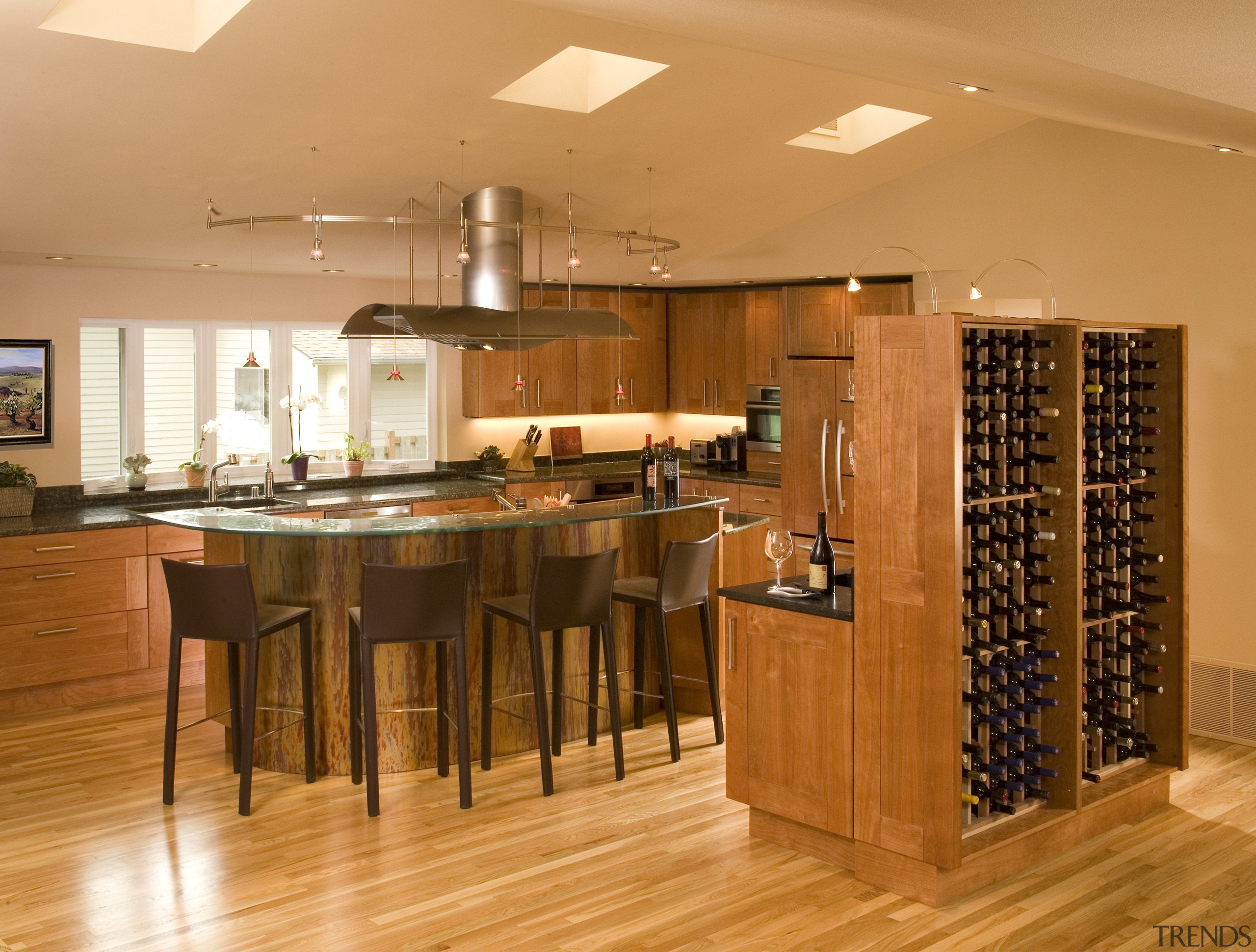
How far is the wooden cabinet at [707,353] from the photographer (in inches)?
326

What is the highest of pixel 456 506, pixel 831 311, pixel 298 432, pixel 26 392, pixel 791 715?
pixel 831 311

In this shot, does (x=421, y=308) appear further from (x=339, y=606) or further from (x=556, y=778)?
(x=556, y=778)

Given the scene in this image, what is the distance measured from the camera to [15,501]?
609 centimetres

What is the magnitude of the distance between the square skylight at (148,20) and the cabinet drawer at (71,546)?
2.87 m

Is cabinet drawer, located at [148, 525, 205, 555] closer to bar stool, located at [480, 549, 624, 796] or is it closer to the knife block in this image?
bar stool, located at [480, 549, 624, 796]

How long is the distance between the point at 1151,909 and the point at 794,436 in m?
4.48

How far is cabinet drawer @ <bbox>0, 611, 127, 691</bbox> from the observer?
5.68 m

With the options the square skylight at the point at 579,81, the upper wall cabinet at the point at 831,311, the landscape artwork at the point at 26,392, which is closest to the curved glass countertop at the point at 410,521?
the square skylight at the point at 579,81

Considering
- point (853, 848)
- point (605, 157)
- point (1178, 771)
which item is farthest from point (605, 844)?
point (605, 157)

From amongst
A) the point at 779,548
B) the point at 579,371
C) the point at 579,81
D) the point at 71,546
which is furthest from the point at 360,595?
the point at 579,371

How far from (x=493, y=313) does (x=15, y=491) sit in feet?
9.40

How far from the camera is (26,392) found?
632cm

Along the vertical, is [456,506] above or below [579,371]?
below

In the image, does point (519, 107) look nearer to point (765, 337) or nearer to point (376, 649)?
point (376, 649)
